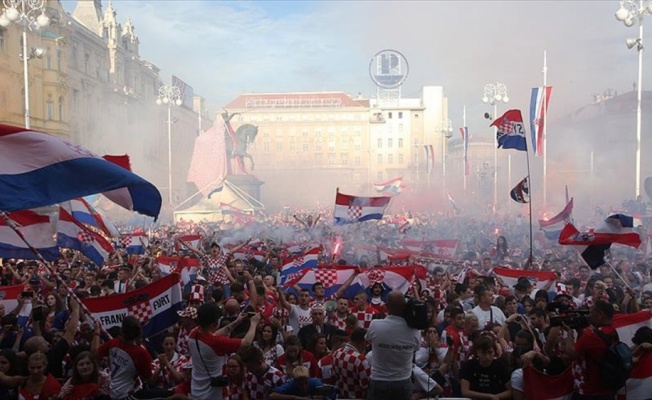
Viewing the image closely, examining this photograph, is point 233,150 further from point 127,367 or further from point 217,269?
point 127,367

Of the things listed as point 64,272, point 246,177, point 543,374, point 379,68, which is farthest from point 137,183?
point 379,68

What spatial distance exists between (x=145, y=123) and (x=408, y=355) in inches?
2564

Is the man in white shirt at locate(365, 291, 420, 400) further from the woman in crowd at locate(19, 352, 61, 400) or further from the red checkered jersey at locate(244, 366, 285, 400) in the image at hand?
the woman in crowd at locate(19, 352, 61, 400)

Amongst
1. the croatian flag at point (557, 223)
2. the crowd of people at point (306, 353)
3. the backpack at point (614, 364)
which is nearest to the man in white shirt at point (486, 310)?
the crowd of people at point (306, 353)

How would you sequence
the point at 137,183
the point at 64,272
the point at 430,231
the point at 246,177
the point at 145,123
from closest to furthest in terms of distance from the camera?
1. the point at 137,183
2. the point at 64,272
3. the point at 430,231
4. the point at 246,177
5. the point at 145,123

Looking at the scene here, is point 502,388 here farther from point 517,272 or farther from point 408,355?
point 517,272

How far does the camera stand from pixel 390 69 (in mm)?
98375

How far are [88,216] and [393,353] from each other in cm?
753

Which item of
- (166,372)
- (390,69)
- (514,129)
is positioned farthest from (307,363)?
(390,69)

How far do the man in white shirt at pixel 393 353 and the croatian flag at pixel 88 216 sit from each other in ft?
21.7

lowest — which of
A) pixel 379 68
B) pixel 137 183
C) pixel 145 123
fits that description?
pixel 137 183

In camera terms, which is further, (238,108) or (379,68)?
(238,108)

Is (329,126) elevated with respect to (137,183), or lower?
elevated

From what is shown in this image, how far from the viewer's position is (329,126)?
109 m
